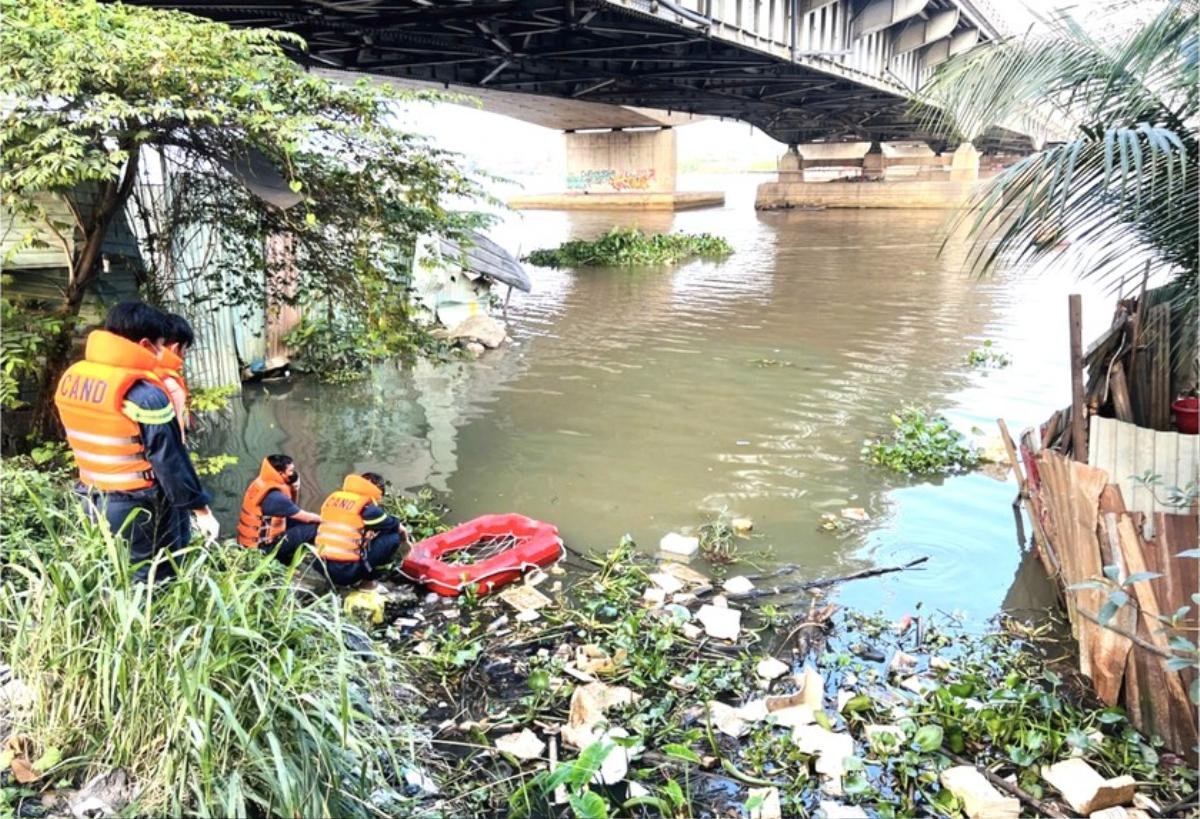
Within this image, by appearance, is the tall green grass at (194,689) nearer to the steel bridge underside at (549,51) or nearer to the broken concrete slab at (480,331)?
the steel bridge underside at (549,51)

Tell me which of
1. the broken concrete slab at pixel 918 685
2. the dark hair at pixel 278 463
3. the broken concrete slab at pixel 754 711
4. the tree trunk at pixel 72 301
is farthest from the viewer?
the tree trunk at pixel 72 301

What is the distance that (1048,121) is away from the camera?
522cm

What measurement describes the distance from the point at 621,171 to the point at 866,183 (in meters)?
14.8

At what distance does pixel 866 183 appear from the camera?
50.9 metres

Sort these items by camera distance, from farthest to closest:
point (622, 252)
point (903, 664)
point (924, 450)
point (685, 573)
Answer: point (622, 252)
point (924, 450)
point (685, 573)
point (903, 664)

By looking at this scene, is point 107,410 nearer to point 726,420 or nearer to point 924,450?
point 924,450

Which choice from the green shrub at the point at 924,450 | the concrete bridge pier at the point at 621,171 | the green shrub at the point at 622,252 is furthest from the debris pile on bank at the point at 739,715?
the concrete bridge pier at the point at 621,171

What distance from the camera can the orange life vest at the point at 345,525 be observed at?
5824 millimetres

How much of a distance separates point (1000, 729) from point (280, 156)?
6026 millimetres

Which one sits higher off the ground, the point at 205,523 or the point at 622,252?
the point at 622,252

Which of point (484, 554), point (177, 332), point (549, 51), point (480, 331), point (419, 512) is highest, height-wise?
point (549, 51)

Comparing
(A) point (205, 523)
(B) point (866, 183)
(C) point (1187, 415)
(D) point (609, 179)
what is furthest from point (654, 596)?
(B) point (866, 183)

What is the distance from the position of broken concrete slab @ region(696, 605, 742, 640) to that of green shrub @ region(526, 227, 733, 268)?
20809mm

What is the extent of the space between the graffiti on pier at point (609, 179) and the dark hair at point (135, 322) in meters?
47.8
